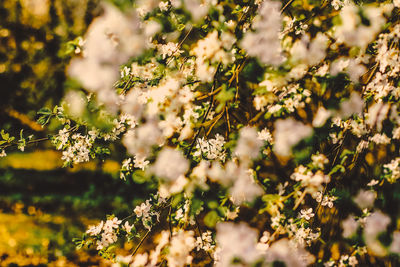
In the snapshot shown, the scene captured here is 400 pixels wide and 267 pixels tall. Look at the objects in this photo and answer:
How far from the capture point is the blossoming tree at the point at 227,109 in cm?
116

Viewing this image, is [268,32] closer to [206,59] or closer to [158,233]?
[206,59]

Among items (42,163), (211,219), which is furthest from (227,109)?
(42,163)

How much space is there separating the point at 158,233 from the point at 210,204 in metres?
1.88

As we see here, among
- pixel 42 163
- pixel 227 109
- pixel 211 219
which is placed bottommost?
pixel 211 219

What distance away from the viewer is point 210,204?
3.81 feet

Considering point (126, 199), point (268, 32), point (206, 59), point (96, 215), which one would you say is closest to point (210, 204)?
point (206, 59)

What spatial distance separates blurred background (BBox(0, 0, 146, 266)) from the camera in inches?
127

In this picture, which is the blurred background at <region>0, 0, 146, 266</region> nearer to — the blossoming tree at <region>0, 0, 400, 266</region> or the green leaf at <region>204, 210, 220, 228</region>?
the blossoming tree at <region>0, 0, 400, 266</region>

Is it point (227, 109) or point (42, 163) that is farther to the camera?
point (42, 163)

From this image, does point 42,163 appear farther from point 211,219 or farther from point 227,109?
point 211,219

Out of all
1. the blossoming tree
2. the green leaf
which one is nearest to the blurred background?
the blossoming tree

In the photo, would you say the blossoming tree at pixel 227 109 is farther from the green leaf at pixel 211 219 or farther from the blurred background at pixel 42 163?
the blurred background at pixel 42 163

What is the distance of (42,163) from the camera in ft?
12.7

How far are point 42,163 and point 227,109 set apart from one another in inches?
130
